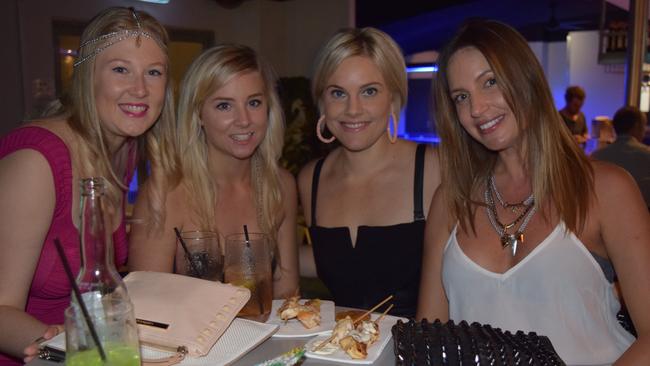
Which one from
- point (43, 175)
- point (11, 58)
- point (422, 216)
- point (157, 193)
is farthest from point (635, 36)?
point (11, 58)

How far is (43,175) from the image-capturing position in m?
1.82

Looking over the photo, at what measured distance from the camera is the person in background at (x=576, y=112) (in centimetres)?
820

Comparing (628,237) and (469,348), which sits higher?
(628,237)

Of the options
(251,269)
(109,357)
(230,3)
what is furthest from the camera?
(230,3)

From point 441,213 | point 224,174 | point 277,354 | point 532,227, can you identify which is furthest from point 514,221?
point 224,174

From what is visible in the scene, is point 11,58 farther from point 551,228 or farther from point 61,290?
point 551,228

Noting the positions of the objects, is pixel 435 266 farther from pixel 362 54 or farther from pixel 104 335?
pixel 104 335

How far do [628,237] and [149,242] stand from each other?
5.24 ft

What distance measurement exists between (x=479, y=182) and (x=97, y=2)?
22.3 feet

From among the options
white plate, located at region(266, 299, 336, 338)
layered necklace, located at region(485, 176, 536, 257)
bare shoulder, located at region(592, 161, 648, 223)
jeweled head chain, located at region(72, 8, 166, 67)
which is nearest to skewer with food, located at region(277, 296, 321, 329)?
white plate, located at region(266, 299, 336, 338)

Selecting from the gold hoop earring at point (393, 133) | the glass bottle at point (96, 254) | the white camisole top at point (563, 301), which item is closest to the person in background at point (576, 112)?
the gold hoop earring at point (393, 133)

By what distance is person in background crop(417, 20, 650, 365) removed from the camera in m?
1.79

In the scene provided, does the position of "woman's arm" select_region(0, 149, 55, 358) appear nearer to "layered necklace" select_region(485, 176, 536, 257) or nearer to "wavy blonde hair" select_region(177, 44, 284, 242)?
"wavy blonde hair" select_region(177, 44, 284, 242)

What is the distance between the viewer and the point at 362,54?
2.39m
